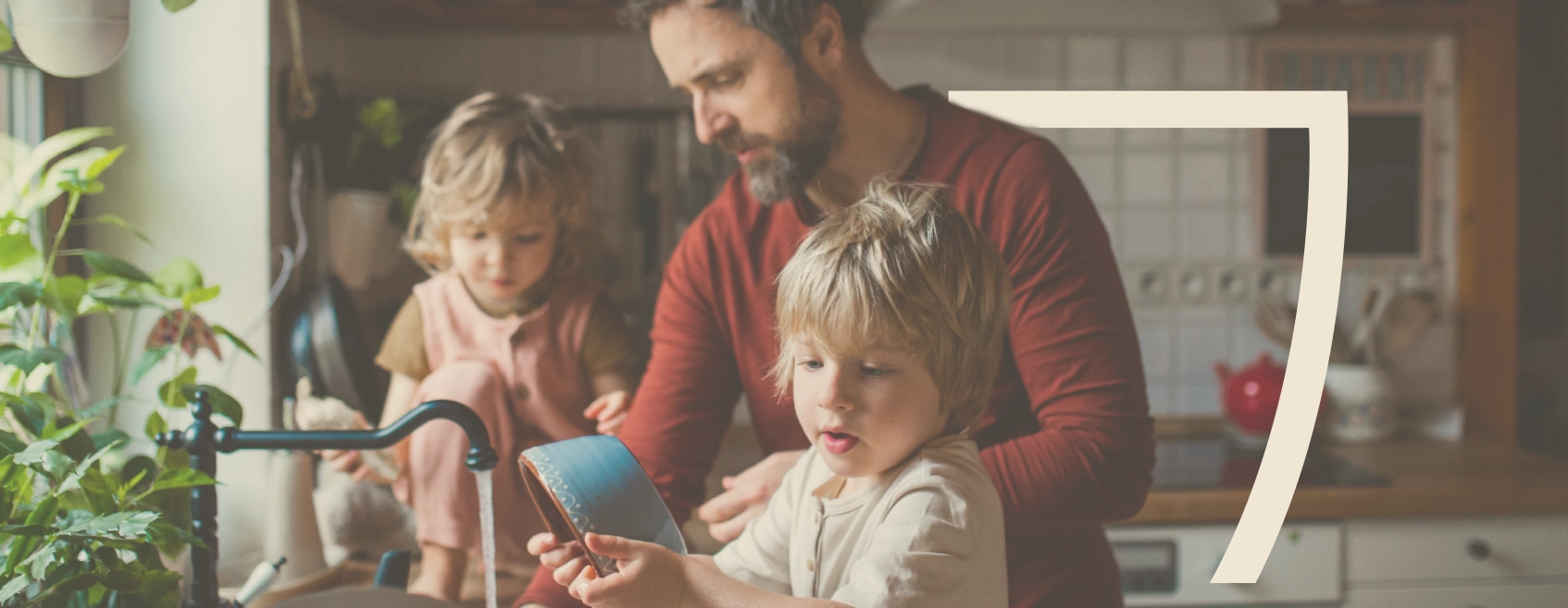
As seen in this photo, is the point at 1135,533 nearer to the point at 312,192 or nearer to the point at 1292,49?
the point at 1292,49

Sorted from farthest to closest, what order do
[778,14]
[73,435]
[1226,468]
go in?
[1226,468] < [73,435] < [778,14]

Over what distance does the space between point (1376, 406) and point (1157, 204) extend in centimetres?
36

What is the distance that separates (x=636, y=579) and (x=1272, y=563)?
2.89 feet

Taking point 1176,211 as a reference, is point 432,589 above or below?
below

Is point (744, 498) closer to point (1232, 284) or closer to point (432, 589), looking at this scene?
point (432, 589)

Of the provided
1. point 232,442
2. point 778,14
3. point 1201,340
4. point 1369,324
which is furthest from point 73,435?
point 1369,324

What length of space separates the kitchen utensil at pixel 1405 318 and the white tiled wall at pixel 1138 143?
0.13 feet

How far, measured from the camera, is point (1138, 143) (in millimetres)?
1282

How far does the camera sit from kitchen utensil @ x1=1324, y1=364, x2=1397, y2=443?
1.27m

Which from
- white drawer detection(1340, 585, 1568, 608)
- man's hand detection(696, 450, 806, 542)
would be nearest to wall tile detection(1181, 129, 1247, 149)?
white drawer detection(1340, 585, 1568, 608)

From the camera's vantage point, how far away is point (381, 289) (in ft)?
3.52

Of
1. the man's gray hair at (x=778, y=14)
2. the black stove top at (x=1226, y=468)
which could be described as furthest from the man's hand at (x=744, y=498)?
the black stove top at (x=1226, y=468)

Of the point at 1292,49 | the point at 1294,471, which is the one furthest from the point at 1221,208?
the point at 1294,471

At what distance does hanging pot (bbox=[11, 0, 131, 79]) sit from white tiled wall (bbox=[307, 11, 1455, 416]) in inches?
21.1
